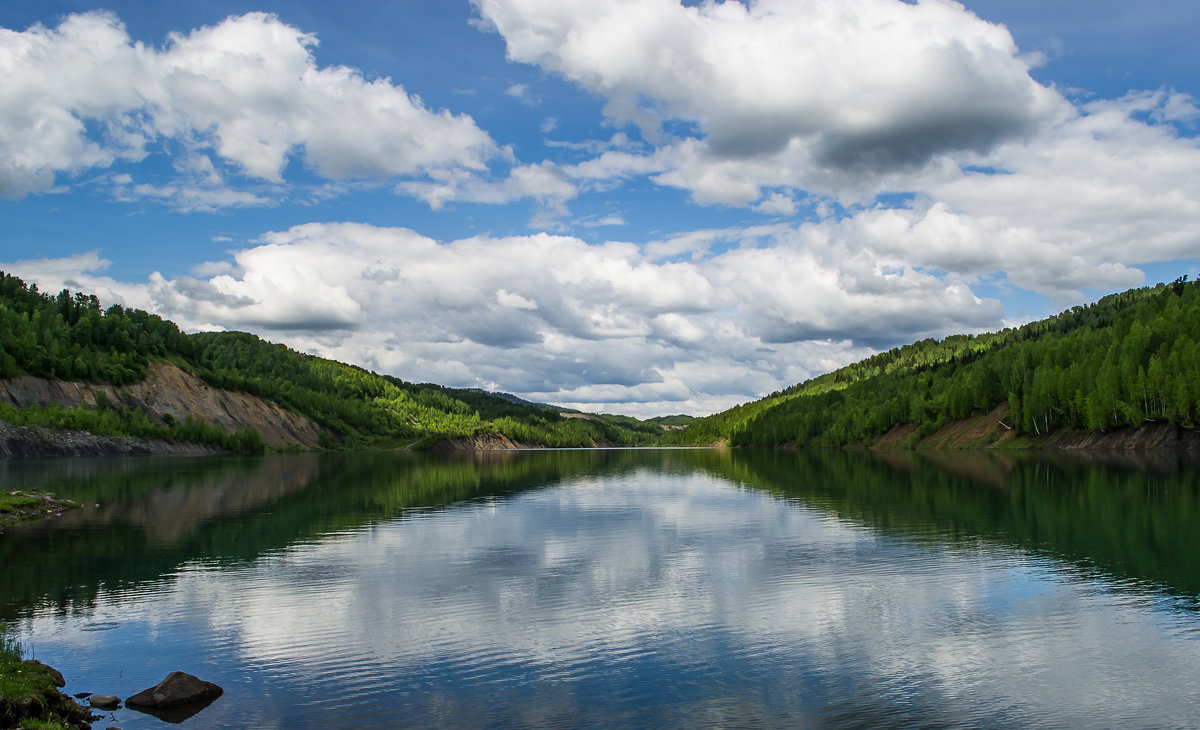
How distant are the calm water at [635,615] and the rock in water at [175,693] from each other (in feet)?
2.49

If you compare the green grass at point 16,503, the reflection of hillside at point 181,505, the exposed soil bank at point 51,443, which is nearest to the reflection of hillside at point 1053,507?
the reflection of hillside at point 181,505

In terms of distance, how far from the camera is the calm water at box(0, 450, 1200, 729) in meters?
19.8

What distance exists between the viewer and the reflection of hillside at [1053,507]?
39469mm

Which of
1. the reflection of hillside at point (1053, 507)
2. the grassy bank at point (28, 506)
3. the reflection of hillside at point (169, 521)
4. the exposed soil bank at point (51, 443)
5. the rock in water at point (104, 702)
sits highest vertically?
the exposed soil bank at point (51, 443)

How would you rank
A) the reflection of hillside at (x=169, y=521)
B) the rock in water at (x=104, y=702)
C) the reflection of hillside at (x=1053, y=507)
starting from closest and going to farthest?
the rock in water at (x=104, y=702) < the reflection of hillside at (x=169, y=521) < the reflection of hillside at (x=1053, y=507)

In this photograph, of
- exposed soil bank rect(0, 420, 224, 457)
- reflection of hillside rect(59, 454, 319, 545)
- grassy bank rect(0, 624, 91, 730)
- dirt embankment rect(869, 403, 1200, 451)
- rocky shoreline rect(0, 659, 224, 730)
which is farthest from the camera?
exposed soil bank rect(0, 420, 224, 457)

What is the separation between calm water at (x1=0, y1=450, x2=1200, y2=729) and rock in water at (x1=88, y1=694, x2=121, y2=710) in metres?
1.08

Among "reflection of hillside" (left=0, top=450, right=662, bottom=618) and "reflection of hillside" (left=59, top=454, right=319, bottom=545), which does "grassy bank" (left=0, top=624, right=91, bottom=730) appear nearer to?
"reflection of hillside" (left=0, top=450, right=662, bottom=618)

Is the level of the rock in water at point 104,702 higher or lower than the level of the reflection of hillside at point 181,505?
lower

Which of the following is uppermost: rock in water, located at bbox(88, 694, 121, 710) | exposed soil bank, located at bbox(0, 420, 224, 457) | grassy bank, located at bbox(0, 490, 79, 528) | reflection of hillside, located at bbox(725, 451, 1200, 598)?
exposed soil bank, located at bbox(0, 420, 224, 457)

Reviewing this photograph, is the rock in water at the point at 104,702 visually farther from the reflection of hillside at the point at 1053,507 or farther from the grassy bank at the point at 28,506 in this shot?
the grassy bank at the point at 28,506

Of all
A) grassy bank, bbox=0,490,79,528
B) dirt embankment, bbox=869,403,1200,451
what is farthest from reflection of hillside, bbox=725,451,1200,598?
grassy bank, bbox=0,490,79,528

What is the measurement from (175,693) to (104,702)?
185 centimetres

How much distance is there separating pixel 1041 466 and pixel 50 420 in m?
211
